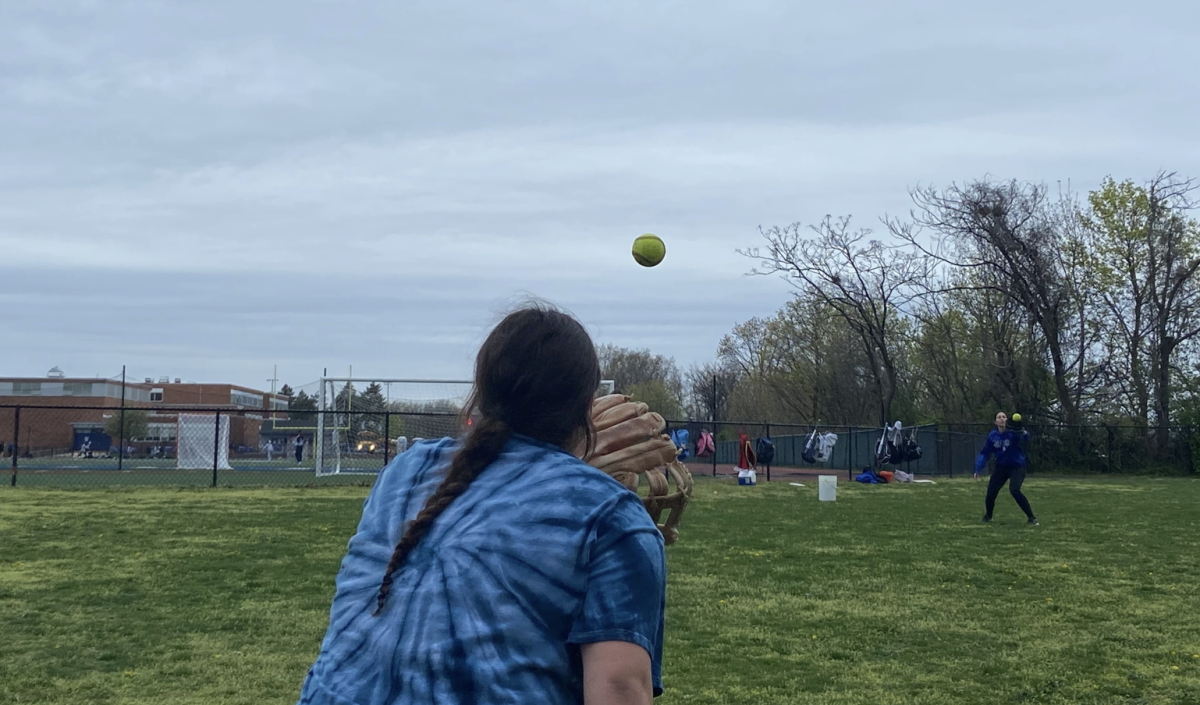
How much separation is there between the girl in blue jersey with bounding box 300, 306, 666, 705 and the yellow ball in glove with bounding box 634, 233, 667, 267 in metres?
6.90

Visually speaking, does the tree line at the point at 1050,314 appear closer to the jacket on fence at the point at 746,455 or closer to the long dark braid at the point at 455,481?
the jacket on fence at the point at 746,455

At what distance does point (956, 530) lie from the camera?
14.4 metres

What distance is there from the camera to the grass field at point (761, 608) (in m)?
6.00

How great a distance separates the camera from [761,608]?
834 centimetres

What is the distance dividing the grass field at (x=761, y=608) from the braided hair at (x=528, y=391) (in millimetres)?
4256

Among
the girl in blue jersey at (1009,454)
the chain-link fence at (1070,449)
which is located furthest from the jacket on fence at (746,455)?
the girl in blue jersey at (1009,454)

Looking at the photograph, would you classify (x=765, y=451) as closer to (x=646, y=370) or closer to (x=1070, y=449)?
(x=1070, y=449)

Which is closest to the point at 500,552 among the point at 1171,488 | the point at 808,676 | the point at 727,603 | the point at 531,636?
the point at 531,636

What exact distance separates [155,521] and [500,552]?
46.7 ft

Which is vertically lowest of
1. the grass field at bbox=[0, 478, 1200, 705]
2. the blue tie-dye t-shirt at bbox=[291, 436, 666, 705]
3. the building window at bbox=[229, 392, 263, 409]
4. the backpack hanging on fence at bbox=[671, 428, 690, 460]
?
the grass field at bbox=[0, 478, 1200, 705]

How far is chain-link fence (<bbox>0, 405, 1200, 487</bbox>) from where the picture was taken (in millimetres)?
23859

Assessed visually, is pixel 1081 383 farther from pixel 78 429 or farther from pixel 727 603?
pixel 78 429

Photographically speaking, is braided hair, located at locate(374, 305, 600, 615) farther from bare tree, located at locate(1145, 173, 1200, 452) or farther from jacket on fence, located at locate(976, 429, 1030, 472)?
bare tree, located at locate(1145, 173, 1200, 452)

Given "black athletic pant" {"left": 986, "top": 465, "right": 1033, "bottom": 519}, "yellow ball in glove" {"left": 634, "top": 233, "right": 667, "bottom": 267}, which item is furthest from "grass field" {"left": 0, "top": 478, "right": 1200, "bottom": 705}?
"yellow ball in glove" {"left": 634, "top": 233, "right": 667, "bottom": 267}
